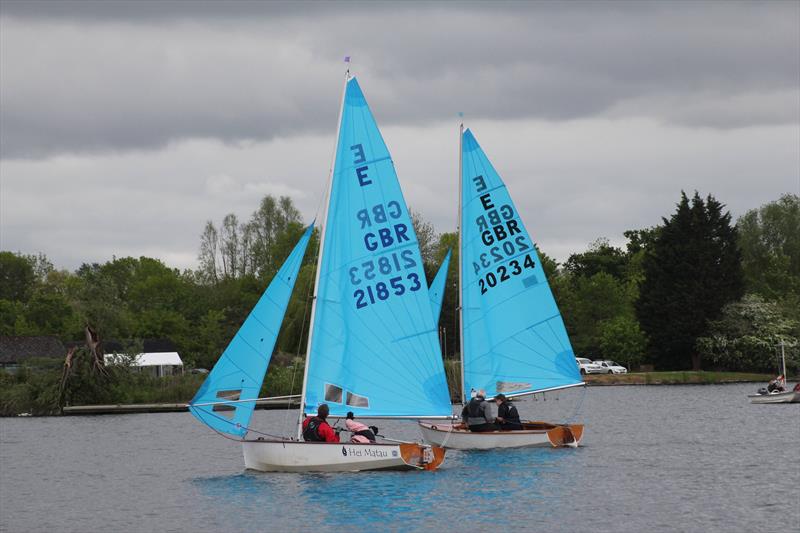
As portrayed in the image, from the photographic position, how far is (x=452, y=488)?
3353 cm

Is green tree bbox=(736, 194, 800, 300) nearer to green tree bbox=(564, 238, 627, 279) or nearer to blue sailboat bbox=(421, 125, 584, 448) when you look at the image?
green tree bbox=(564, 238, 627, 279)

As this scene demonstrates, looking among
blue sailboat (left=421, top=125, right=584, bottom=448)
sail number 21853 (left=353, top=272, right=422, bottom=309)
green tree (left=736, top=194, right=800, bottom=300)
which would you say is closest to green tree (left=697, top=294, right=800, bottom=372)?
green tree (left=736, top=194, right=800, bottom=300)

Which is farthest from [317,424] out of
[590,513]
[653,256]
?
[653,256]

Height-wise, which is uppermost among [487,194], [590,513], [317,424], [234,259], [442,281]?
[234,259]

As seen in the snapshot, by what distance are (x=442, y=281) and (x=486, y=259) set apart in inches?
106

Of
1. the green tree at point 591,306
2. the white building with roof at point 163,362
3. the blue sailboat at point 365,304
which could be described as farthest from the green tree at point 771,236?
the blue sailboat at point 365,304

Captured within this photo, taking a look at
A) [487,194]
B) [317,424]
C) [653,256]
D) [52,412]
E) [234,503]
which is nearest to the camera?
[234,503]

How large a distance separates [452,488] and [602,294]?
90296 mm

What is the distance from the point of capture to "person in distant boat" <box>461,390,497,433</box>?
1612 inches

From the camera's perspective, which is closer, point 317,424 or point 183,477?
point 317,424

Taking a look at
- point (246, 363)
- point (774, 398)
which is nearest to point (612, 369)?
point (774, 398)

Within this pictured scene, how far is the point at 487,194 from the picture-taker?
44500mm

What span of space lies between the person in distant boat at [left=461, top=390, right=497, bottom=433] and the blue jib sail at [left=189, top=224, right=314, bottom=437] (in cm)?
938

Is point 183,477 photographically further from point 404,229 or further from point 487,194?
point 487,194
